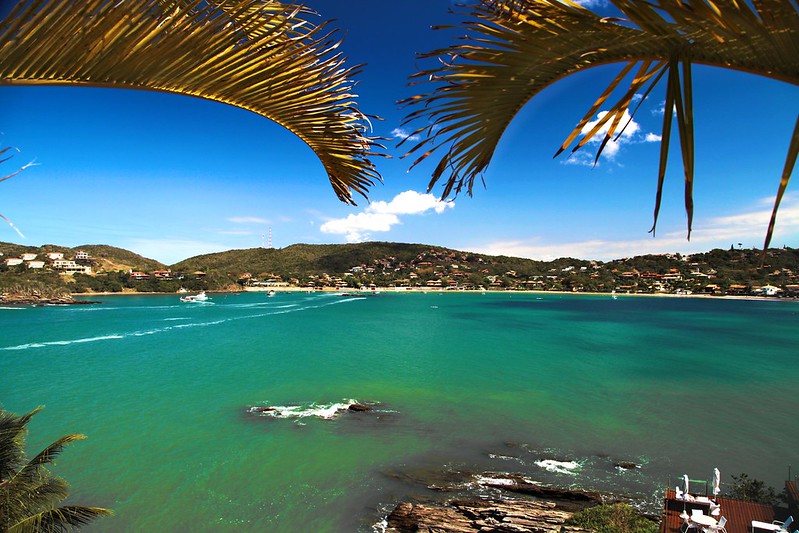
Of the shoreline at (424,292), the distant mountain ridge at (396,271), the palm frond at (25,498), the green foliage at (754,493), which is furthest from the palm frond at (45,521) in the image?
the distant mountain ridge at (396,271)

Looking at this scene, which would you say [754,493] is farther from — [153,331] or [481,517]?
[153,331]

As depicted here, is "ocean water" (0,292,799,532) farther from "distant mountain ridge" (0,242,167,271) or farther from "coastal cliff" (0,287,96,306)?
"distant mountain ridge" (0,242,167,271)

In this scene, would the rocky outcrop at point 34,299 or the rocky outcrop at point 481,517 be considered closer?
the rocky outcrop at point 481,517

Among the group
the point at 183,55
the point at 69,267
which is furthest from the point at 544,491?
the point at 69,267

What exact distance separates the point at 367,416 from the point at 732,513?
511 inches

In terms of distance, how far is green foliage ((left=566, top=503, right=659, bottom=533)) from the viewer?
8758mm

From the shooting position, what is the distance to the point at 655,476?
12.5 metres

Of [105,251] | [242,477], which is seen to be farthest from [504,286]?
[242,477]

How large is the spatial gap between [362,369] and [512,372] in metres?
10.4

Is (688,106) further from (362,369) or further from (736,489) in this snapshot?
(362,369)

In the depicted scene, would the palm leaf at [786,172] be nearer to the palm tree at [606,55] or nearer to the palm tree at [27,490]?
the palm tree at [606,55]

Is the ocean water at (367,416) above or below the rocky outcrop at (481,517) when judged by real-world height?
below

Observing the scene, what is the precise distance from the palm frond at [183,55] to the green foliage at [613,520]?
34.6 feet

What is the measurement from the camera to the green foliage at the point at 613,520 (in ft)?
28.7
